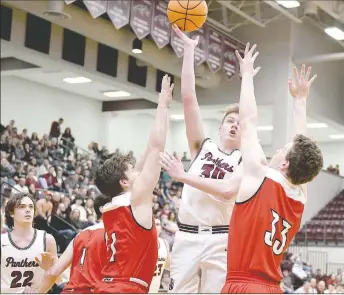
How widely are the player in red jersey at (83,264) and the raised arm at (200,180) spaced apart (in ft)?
3.25

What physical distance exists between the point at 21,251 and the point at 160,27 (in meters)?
9.99

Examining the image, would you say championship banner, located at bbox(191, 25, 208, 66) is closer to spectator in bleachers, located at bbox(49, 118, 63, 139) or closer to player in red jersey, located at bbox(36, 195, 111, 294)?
spectator in bleachers, located at bbox(49, 118, 63, 139)

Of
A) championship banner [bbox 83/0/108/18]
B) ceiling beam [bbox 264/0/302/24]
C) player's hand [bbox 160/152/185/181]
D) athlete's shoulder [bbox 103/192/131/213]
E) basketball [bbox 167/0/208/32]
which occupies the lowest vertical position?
athlete's shoulder [bbox 103/192/131/213]

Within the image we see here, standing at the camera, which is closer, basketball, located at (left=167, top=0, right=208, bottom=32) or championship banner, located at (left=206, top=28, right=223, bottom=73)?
basketball, located at (left=167, top=0, right=208, bottom=32)

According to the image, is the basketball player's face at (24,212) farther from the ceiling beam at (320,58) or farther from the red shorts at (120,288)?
the ceiling beam at (320,58)

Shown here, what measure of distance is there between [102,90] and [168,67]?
5299mm

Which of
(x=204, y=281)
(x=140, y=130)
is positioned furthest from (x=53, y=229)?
(x=140, y=130)

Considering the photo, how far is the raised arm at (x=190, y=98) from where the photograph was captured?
14.6 ft

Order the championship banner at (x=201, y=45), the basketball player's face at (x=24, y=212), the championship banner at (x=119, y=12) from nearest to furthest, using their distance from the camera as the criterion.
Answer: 1. the basketball player's face at (x=24, y=212)
2. the championship banner at (x=119, y=12)
3. the championship banner at (x=201, y=45)

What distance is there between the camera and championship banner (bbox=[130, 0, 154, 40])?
14.4 m

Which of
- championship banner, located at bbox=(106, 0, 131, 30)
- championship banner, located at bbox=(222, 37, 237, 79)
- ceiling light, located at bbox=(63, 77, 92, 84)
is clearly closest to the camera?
championship banner, located at bbox=(106, 0, 131, 30)

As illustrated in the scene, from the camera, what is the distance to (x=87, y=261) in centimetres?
476

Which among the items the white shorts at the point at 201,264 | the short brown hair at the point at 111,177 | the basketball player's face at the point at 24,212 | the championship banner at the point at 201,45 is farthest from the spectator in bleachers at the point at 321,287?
the short brown hair at the point at 111,177

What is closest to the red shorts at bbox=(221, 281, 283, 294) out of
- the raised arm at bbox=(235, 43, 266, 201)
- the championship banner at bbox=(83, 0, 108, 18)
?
the raised arm at bbox=(235, 43, 266, 201)
